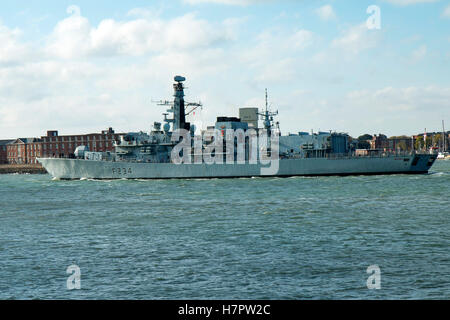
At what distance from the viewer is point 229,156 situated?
6178 cm

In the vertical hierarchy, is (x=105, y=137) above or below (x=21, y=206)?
above

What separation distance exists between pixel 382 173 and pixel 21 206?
135ft

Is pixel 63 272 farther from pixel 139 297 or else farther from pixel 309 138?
pixel 309 138

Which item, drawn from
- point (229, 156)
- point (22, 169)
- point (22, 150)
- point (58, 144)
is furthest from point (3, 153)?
point (229, 156)

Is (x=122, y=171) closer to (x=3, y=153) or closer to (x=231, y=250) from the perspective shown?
(x=231, y=250)

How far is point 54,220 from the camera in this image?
87.8 ft

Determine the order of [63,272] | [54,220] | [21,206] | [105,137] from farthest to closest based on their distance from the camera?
1. [105,137]
2. [21,206]
3. [54,220]
4. [63,272]

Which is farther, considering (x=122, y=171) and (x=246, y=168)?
(x=122, y=171)

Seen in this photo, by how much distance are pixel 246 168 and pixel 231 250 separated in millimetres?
44353

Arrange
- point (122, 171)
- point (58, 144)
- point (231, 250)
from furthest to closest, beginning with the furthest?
point (58, 144) < point (122, 171) < point (231, 250)

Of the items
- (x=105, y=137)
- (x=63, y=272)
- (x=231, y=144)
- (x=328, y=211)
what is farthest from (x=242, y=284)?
(x=105, y=137)

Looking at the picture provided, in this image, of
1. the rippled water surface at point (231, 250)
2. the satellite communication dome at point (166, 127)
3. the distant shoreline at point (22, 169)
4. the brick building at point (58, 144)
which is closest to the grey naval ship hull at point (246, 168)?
the satellite communication dome at point (166, 127)

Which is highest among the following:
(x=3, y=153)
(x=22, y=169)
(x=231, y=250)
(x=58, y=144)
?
(x=58, y=144)

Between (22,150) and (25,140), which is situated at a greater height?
(25,140)
